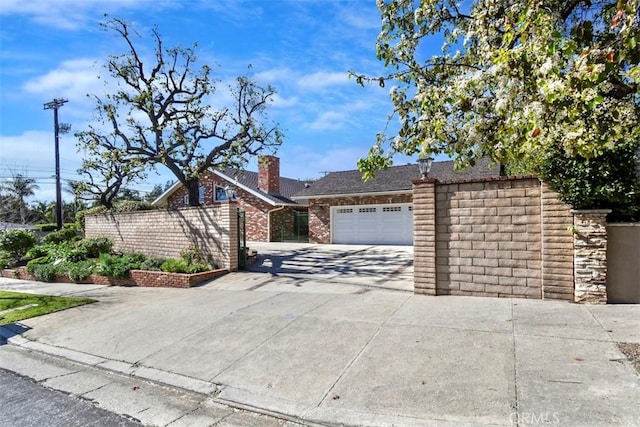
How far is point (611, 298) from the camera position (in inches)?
245

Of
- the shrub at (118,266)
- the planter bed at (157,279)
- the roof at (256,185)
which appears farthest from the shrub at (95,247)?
the roof at (256,185)

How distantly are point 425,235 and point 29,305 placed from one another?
893cm

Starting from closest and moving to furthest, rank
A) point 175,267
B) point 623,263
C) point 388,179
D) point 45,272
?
point 623,263, point 175,267, point 45,272, point 388,179

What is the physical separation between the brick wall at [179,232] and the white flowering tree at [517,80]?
19.4ft

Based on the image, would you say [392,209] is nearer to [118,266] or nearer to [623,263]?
[118,266]

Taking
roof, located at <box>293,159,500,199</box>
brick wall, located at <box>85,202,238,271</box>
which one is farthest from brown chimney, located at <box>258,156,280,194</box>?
brick wall, located at <box>85,202,238,271</box>

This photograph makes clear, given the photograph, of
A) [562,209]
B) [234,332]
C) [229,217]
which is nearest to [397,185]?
[229,217]

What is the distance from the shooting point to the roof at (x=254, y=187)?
23109 millimetres

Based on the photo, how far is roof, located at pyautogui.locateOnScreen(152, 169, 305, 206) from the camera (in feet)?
75.8

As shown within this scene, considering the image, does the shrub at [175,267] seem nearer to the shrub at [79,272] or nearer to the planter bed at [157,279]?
the planter bed at [157,279]

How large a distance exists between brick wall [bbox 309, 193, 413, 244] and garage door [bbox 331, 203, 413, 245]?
8.6 inches

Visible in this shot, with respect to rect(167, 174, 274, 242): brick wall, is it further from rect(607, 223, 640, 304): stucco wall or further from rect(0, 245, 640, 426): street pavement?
rect(607, 223, 640, 304): stucco wall

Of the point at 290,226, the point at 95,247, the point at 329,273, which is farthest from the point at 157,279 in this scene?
the point at 290,226

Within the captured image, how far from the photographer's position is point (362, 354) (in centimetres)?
493
